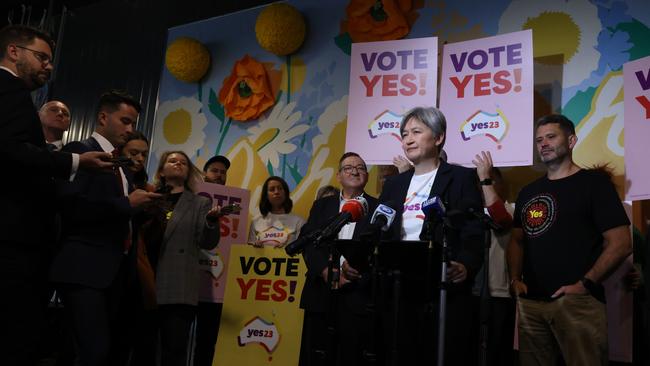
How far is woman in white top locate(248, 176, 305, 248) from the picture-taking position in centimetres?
461

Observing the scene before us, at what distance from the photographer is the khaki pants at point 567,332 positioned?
2.92 meters

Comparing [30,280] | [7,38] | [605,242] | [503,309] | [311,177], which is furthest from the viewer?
[311,177]

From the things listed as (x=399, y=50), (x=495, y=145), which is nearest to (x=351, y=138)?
(x=399, y=50)

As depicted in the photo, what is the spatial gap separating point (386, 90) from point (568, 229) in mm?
1886

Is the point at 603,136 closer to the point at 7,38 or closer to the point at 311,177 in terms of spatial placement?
the point at 311,177

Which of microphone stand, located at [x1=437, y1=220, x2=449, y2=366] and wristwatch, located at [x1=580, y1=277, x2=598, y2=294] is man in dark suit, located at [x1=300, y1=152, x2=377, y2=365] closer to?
microphone stand, located at [x1=437, y1=220, x2=449, y2=366]

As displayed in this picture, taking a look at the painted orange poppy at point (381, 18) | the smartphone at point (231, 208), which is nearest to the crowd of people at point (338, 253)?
the smartphone at point (231, 208)

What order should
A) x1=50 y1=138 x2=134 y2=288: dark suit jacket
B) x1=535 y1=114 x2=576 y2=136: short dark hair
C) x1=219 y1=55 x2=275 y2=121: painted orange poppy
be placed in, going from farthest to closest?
1. x1=219 y1=55 x2=275 y2=121: painted orange poppy
2. x1=535 y1=114 x2=576 y2=136: short dark hair
3. x1=50 y1=138 x2=134 y2=288: dark suit jacket

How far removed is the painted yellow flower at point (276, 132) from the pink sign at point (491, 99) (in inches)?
83.6

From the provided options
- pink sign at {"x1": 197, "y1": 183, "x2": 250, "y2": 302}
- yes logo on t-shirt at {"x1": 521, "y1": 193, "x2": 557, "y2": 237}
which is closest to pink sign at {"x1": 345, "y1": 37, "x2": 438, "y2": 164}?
pink sign at {"x1": 197, "y1": 183, "x2": 250, "y2": 302}

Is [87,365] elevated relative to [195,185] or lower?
lower

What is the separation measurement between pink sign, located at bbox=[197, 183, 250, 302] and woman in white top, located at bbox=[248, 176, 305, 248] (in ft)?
0.49

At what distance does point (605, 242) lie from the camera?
9.86 feet

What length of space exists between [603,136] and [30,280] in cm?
390
